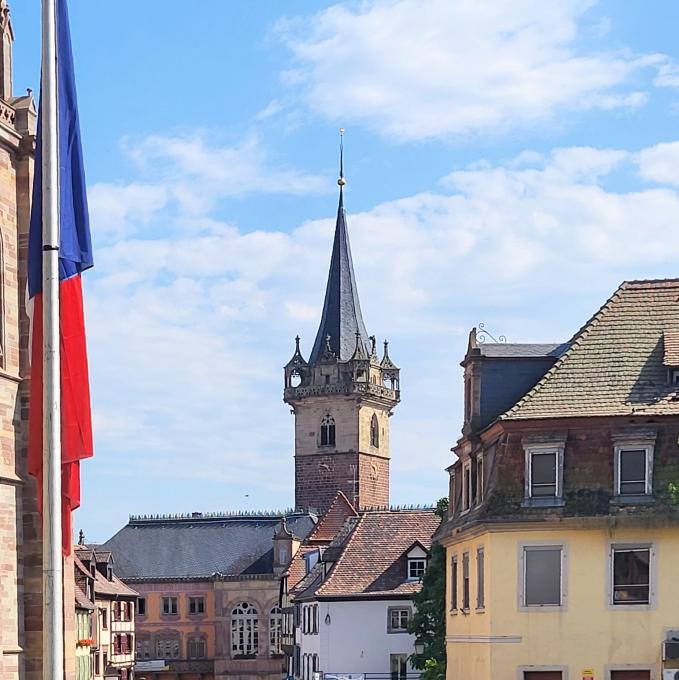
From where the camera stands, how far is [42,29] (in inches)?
696

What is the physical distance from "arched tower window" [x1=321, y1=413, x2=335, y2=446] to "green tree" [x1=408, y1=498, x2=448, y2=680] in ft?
291

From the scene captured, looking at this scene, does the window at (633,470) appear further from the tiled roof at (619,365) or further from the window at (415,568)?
the window at (415,568)

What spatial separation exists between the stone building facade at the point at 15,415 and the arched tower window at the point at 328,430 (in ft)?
369

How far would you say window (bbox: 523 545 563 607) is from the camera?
35.7 m

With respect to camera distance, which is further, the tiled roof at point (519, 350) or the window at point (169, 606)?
the window at point (169, 606)

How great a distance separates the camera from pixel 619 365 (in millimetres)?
37125

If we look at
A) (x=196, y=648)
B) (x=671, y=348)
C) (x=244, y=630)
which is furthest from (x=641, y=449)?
(x=196, y=648)

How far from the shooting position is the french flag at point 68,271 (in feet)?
60.5

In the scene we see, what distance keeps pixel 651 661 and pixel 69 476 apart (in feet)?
58.8

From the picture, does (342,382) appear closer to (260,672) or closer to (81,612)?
(260,672)

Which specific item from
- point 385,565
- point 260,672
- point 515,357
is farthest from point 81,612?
point 260,672

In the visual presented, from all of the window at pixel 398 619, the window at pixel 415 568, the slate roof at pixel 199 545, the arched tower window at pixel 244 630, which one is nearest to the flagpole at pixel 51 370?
the window at pixel 398 619

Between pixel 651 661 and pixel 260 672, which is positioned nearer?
pixel 651 661

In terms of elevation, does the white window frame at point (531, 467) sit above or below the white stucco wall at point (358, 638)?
above
